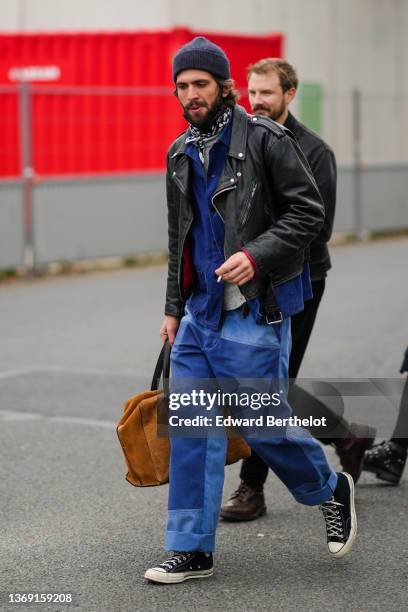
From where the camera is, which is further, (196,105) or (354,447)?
(354,447)

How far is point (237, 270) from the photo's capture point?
14.2 feet

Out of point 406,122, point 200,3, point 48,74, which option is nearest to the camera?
point 48,74

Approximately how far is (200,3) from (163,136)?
14.8 ft

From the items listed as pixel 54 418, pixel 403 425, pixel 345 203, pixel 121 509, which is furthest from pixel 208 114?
pixel 345 203

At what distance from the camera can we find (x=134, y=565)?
4754 millimetres

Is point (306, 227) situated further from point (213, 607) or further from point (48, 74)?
point (48, 74)

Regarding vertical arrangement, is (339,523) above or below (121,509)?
above

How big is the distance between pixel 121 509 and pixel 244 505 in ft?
1.82

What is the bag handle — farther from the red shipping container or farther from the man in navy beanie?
the red shipping container

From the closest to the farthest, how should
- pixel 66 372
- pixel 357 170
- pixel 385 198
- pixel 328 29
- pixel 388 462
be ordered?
pixel 388 462 → pixel 66 372 → pixel 357 170 → pixel 385 198 → pixel 328 29

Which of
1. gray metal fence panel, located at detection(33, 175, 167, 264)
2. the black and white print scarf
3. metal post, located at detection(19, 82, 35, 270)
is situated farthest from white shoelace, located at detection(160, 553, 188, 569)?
gray metal fence panel, located at detection(33, 175, 167, 264)

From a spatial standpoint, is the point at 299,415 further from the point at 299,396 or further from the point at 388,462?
the point at 388,462

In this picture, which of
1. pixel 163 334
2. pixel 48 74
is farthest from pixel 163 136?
pixel 163 334

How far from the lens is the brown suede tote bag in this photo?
4.67 metres
